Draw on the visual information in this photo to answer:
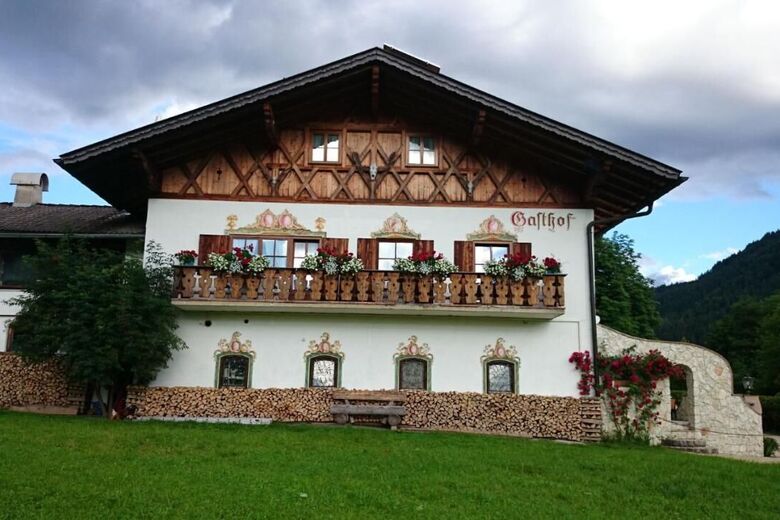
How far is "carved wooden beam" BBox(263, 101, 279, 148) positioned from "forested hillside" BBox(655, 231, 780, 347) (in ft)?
195

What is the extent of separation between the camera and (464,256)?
16.5 metres

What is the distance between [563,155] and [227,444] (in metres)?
9.92

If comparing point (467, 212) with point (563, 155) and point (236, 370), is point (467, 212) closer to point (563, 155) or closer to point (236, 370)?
point (563, 155)

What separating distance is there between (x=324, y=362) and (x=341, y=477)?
6.85 meters

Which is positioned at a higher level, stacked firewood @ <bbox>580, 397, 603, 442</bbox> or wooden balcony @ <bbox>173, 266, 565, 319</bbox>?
wooden balcony @ <bbox>173, 266, 565, 319</bbox>

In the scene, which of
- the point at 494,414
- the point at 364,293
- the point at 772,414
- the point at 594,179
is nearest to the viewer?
the point at 364,293

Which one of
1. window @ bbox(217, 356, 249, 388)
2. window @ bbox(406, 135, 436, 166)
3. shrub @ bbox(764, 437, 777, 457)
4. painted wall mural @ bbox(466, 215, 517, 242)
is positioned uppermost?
window @ bbox(406, 135, 436, 166)

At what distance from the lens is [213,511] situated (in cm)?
739

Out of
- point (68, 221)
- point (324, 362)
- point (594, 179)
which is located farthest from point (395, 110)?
point (68, 221)

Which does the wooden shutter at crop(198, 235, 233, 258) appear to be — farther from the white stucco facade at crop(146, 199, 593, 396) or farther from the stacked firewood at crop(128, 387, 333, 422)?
the stacked firewood at crop(128, 387, 333, 422)

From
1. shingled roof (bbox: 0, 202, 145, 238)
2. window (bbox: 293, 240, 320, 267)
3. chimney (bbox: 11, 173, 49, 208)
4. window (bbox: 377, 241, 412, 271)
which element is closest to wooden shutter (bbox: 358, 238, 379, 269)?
window (bbox: 377, 241, 412, 271)

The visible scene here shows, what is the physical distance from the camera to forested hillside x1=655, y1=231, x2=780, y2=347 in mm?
72688

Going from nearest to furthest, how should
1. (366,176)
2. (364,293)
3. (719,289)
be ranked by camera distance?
(364,293), (366,176), (719,289)

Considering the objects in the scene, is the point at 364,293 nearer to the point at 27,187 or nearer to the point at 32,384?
the point at 32,384
